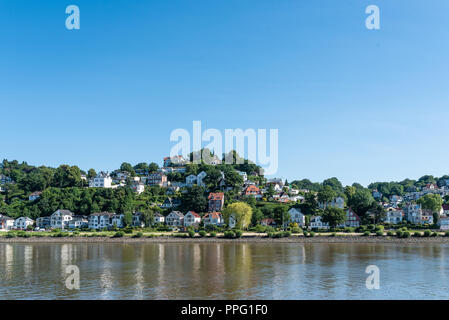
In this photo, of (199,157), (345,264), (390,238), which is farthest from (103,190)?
(345,264)

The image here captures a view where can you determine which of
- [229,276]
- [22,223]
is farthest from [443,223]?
[22,223]

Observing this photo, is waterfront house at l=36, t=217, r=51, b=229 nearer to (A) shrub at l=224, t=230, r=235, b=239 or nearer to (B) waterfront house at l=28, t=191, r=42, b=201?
(B) waterfront house at l=28, t=191, r=42, b=201

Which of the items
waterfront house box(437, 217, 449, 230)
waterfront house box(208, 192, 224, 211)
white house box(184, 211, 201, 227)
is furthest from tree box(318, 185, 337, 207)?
white house box(184, 211, 201, 227)

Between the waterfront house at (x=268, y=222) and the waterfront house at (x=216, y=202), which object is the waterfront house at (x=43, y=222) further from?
the waterfront house at (x=268, y=222)

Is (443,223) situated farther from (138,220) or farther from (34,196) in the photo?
(34,196)

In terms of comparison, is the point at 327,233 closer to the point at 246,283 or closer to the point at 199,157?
the point at 246,283

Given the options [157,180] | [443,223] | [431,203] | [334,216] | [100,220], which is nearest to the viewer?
[334,216]

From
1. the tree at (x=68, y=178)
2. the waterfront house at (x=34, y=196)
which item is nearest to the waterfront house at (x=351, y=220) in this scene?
the tree at (x=68, y=178)
